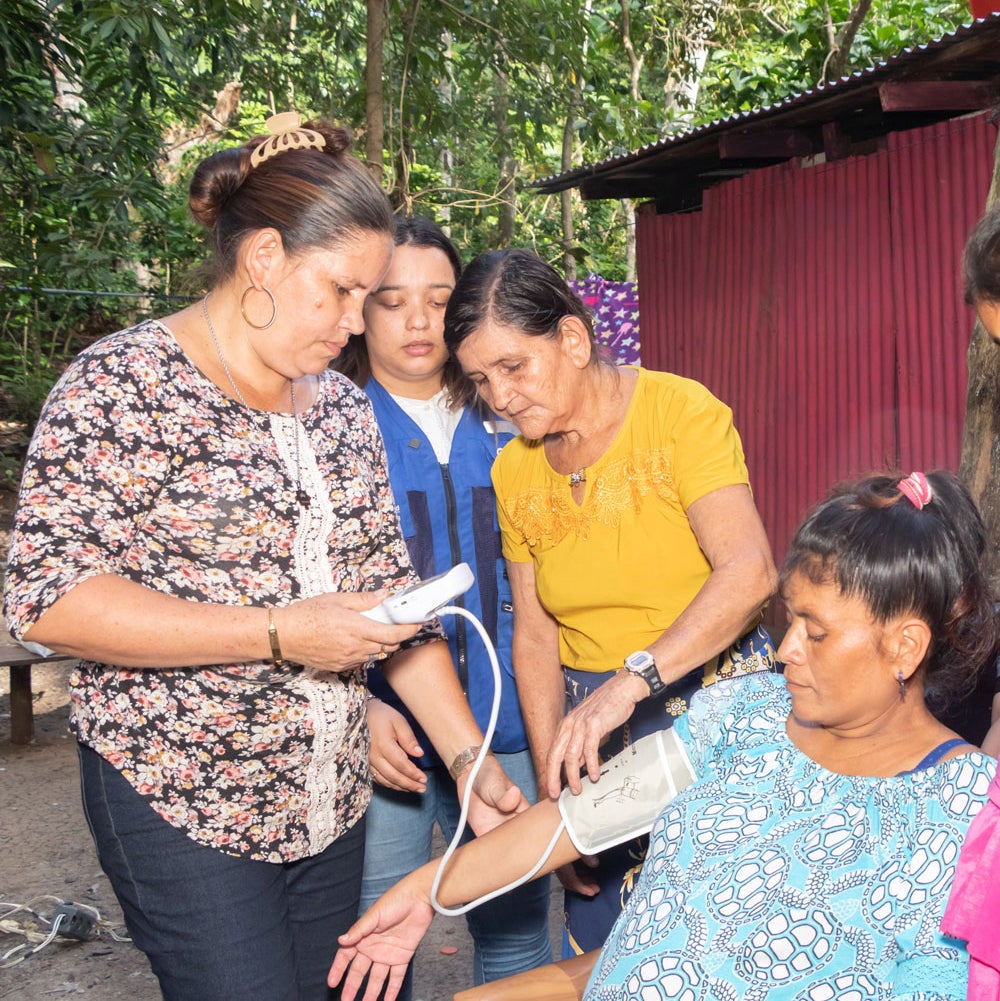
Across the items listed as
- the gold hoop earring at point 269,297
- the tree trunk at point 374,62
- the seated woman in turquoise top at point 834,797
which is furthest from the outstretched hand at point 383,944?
the tree trunk at point 374,62

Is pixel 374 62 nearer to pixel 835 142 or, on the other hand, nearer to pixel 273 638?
pixel 835 142

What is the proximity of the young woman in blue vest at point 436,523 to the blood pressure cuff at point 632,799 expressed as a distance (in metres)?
0.68

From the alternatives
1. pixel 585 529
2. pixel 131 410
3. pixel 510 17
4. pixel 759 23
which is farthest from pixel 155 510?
pixel 759 23

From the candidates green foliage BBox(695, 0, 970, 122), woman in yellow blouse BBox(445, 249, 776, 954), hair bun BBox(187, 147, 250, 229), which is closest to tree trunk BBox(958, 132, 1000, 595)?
woman in yellow blouse BBox(445, 249, 776, 954)

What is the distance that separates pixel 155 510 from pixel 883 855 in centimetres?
121

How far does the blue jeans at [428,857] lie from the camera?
265 centimetres

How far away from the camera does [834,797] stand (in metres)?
1.76

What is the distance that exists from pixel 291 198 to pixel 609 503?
0.90m

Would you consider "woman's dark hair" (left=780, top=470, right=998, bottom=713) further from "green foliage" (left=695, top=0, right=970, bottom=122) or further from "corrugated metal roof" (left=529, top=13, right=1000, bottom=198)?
"green foliage" (left=695, top=0, right=970, bottom=122)

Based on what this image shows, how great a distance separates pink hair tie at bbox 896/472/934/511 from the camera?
1.81 m

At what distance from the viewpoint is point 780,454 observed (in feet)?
24.2

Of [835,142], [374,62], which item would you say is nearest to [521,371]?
[374,62]

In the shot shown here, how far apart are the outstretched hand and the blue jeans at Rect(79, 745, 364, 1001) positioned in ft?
0.57

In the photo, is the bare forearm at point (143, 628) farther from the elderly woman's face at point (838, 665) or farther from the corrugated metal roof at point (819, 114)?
the corrugated metal roof at point (819, 114)
